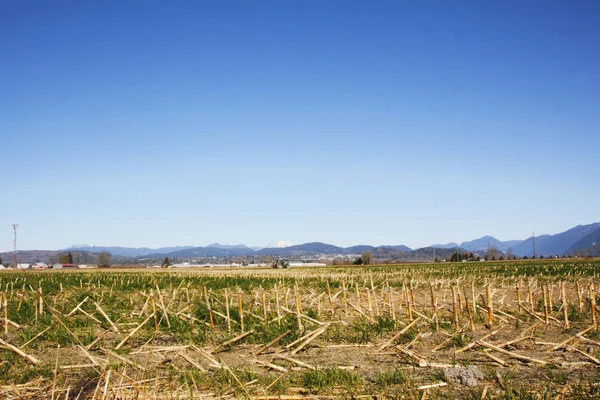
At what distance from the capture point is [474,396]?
23.7ft

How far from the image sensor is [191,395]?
24.0ft

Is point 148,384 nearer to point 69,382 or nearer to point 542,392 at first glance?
point 69,382

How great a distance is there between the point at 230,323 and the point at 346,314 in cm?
417

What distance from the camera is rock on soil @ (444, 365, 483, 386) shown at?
798cm

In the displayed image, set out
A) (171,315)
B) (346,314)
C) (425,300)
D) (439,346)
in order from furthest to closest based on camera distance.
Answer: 1. (425,300)
2. (346,314)
3. (171,315)
4. (439,346)

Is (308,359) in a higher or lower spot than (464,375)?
lower

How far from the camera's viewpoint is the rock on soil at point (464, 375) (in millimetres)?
7977

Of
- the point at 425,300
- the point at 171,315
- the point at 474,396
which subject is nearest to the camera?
the point at 474,396

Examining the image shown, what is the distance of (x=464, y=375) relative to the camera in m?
8.12

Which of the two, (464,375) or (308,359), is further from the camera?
(308,359)

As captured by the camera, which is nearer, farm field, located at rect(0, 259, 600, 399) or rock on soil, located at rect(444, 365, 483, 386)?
farm field, located at rect(0, 259, 600, 399)

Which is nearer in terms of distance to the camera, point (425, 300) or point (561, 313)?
point (561, 313)

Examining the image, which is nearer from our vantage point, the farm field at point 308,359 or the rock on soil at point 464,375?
the farm field at point 308,359

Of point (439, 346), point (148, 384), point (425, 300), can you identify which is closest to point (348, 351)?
point (439, 346)
